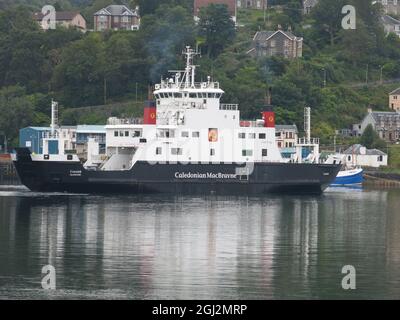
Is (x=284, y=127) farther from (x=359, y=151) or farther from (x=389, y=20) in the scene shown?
(x=389, y=20)

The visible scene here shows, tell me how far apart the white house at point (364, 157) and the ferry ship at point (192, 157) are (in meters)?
19.0

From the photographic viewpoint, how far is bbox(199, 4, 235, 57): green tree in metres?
106

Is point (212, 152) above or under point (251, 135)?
under

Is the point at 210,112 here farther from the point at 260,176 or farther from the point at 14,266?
the point at 14,266

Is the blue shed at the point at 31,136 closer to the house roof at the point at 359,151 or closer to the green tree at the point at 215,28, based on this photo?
Result: the house roof at the point at 359,151

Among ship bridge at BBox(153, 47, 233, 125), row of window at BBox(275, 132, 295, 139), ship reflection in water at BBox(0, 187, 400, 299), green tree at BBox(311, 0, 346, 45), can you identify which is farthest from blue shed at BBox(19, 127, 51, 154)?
→ green tree at BBox(311, 0, 346, 45)

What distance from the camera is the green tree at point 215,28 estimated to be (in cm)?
10625

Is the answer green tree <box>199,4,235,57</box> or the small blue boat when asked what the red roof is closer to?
green tree <box>199,4,235,57</box>

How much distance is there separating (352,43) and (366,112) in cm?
994

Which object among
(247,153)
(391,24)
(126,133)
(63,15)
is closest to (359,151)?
(247,153)

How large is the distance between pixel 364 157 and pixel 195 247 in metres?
48.1

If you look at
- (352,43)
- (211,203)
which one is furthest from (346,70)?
(211,203)

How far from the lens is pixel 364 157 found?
93.0 meters

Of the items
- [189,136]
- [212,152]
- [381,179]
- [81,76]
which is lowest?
[381,179]
